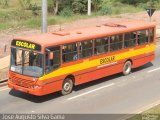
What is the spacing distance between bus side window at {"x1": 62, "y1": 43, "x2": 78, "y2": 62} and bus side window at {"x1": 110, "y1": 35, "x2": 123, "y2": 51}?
272 centimetres

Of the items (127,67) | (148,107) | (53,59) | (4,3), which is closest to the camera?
(148,107)

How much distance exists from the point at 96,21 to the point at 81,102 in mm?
20786

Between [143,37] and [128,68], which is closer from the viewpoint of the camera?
[128,68]

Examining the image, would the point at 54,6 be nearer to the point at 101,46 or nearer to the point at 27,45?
the point at 101,46

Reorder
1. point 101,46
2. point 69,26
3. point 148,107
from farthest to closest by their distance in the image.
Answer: point 69,26 < point 101,46 < point 148,107

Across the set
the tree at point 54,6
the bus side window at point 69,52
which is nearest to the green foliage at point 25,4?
the tree at point 54,6

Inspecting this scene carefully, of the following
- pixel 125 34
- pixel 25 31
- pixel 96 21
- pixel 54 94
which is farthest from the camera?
pixel 96 21

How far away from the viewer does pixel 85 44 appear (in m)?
19.8

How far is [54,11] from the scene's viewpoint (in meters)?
43.2

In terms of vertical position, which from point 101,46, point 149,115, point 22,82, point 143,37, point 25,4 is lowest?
point 149,115

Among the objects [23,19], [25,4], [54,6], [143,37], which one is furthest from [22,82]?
[25,4]

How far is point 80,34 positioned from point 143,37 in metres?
4.95

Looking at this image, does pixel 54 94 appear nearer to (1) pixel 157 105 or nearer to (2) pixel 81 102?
(2) pixel 81 102

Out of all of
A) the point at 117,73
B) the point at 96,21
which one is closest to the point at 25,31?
the point at 96,21
